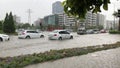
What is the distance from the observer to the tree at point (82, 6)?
15.8 feet

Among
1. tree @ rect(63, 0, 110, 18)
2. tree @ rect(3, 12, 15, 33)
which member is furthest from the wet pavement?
tree @ rect(3, 12, 15, 33)

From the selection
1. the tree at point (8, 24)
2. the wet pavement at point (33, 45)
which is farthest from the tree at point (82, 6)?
the tree at point (8, 24)

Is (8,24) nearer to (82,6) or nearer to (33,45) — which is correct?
(33,45)

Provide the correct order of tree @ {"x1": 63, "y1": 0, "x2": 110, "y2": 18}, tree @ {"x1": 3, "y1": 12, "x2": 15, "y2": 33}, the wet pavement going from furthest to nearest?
tree @ {"x1": 3, "y1": 12, "x2": 15, "y2": 33} < the wet pavement < tree @ {"x1": 63, "y1": 0, "x2": 110, "y2": 18}

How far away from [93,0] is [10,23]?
68.7 metres

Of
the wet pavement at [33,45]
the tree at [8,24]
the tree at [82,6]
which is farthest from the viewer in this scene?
the tree at [8,24]

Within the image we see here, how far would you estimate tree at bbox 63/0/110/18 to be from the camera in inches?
190

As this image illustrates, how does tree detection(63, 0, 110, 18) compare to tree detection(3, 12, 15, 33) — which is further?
tree detection(3, 12, 15, 33)

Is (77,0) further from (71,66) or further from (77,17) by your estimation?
(71,66)

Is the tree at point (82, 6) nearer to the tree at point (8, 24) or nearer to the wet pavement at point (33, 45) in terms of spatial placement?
the wet pavement at point (33, 45)

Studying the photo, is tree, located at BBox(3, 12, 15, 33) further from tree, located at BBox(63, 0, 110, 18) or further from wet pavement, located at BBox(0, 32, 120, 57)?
tree, located at BBox(63, 0, 110, 18)

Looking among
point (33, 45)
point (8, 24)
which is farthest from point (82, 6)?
point (8, 24)

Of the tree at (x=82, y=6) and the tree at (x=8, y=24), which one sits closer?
the tree at (x=82, y=6)

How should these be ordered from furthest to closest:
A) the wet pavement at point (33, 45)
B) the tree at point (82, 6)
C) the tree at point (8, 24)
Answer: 1. the tree at point (8, 24)
2. the wet pavement at point (33, 45)
3. the tree at point (82, 6)
